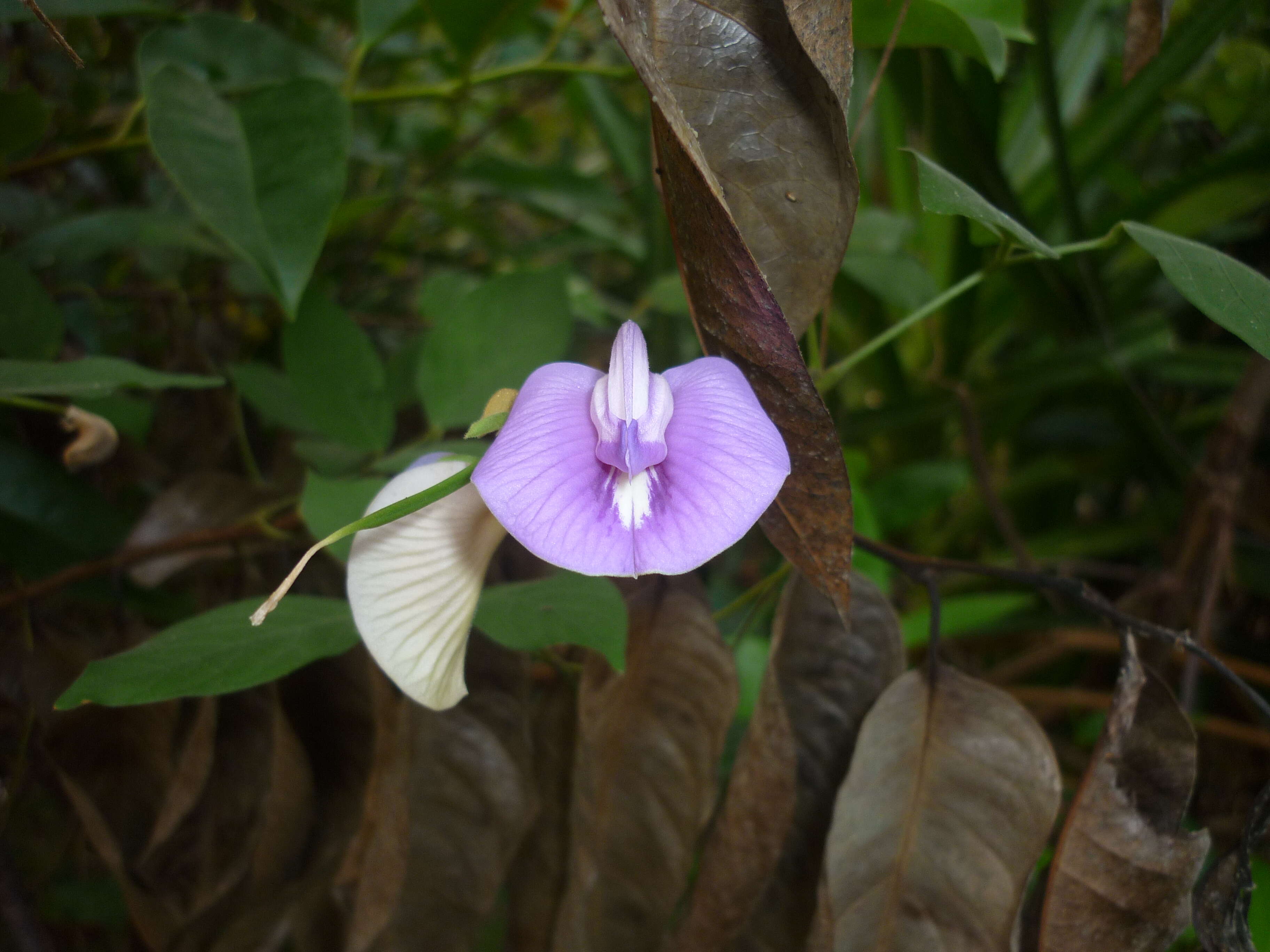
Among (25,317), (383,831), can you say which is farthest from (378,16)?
(383,831)

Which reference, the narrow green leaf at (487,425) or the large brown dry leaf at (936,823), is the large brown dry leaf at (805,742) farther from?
the narrow green leaf at (487,425)

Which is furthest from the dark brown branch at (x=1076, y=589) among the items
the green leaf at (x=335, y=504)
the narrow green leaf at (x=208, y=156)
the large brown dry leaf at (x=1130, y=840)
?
the narrow green leaf at (x=208, y=156)

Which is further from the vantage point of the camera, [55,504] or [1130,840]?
[55,504]

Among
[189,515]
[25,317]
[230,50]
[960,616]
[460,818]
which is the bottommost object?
[960,616]

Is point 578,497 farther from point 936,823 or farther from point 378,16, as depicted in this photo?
point 378,16

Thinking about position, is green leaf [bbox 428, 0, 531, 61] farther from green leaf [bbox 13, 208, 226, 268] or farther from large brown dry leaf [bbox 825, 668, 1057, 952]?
large brown dry leaf [bbox 825, 668, 1057, 952]

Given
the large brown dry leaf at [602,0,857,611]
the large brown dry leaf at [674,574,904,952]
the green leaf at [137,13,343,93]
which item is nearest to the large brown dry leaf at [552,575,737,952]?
the large brown dry leaf at [674,574,904,952]
